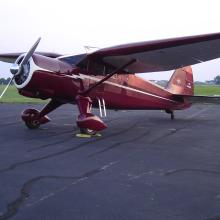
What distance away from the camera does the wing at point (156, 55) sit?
31.2 ft

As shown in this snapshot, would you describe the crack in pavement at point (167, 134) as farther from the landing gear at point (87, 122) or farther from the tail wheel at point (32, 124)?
the tail wheel at point (32, 124)

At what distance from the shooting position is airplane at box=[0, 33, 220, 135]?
999cm

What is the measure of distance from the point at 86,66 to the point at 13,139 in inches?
123

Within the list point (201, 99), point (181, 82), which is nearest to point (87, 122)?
point (201, 99)

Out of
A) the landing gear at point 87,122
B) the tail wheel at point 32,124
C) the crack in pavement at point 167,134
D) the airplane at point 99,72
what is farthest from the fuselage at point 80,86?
the crack in pavement at point 167,134

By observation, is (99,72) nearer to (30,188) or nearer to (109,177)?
(109,177)

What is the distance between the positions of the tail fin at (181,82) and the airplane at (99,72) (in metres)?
2.12

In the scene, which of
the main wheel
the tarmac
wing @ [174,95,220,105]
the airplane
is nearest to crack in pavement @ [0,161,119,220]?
the tarmac

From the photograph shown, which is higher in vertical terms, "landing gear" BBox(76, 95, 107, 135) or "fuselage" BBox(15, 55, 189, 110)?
"fuselage" BBox(15, 55, 189, 110)

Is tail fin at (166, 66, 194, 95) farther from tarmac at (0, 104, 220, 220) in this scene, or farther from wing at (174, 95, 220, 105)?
tarmac at (0, 104, 220, 220)

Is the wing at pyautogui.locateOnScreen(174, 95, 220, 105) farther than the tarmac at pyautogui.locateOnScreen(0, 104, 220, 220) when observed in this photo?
Yes

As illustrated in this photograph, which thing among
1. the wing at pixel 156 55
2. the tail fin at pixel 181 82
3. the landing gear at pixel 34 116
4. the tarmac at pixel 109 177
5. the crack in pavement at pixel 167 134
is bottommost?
the crack in pavement at pixel 167 134

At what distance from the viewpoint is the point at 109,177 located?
5645 mm

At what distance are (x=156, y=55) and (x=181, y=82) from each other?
5533 millimetres
